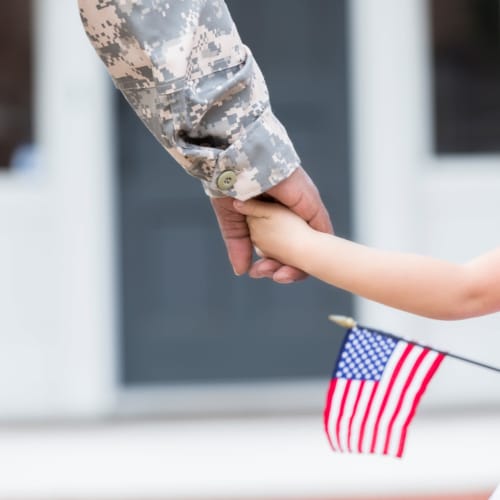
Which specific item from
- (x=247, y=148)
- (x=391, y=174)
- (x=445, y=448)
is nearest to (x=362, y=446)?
(x=247, y=148)

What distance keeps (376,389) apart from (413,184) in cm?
390

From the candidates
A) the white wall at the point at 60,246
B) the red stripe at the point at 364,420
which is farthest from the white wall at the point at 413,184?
the red stripe at the point at 364,420

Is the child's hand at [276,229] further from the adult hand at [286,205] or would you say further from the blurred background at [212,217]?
the blurred background at [212,217]

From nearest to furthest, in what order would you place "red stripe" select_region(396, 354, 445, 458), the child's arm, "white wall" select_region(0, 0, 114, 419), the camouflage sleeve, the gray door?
1. the child's arm
2. the camouflage sleeve
3. "red stripe" select_region(396, 354, 445, 458)
4. "white wall" select_region(0, 0, 114, 419)
5. the gray door

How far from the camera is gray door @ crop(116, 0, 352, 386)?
6180 millimetres

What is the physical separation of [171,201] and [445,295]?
4.28m

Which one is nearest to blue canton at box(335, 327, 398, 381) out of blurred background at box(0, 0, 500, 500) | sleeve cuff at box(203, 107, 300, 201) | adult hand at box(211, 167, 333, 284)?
adult hand at box(211, 167, 333, 284)

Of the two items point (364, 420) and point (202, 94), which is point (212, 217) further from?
point (202, 94)

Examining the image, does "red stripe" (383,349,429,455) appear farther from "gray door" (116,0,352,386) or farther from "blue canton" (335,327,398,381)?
"gray door" (116,0,352,386)

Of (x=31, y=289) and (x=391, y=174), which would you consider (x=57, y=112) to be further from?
(x=391, y=174)

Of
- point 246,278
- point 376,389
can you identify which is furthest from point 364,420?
point 246,278

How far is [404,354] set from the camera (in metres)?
2.24

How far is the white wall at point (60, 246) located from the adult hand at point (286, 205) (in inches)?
150

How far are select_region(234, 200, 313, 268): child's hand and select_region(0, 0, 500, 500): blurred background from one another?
3.63 metres
